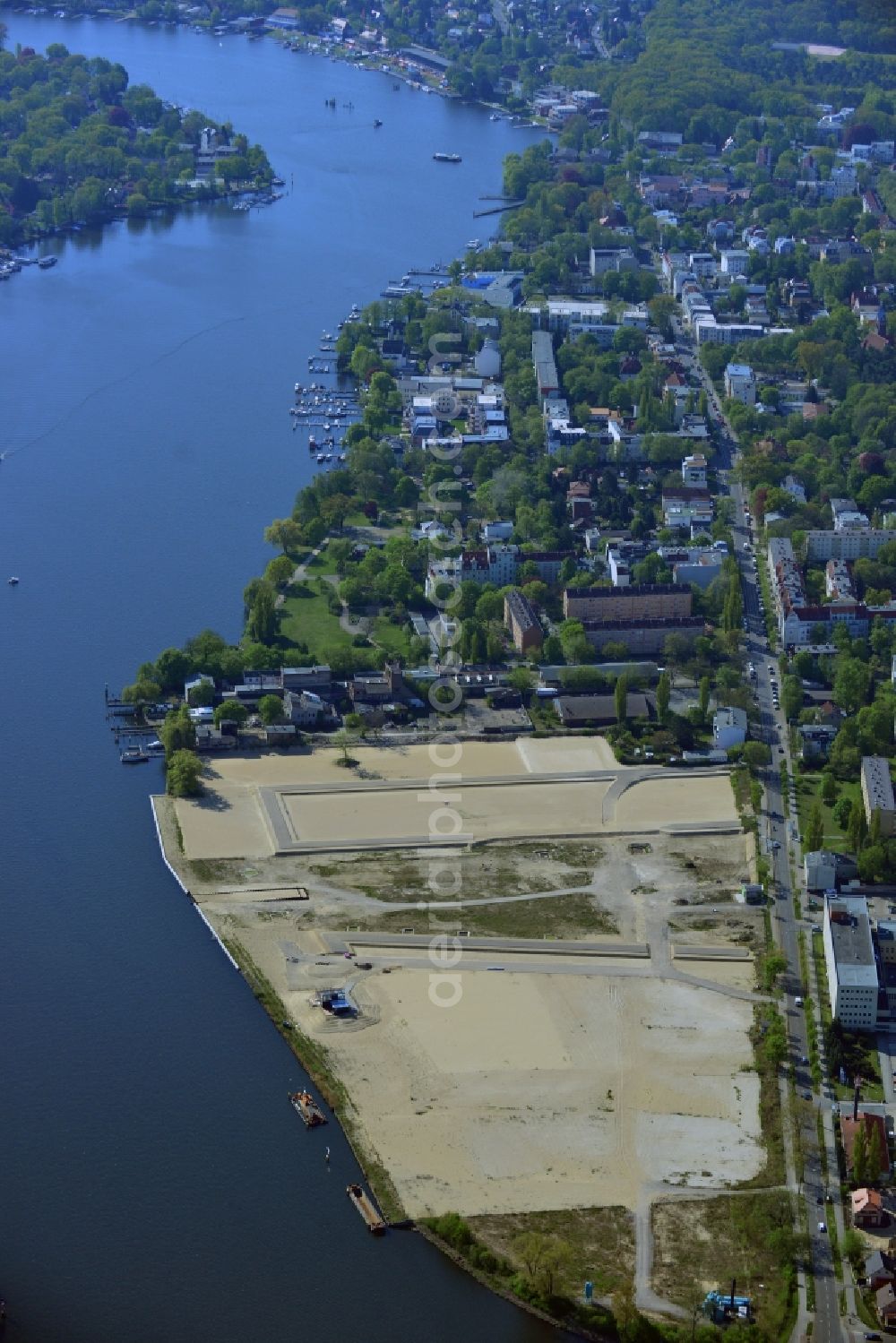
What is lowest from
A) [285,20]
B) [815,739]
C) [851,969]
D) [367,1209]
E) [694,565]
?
[367,1209]

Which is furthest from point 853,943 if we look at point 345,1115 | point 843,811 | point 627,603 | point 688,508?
point 688,508

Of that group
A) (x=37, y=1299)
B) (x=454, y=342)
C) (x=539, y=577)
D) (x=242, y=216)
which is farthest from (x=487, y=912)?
(x=242, y=216)

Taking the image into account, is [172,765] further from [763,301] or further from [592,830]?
[763,301]

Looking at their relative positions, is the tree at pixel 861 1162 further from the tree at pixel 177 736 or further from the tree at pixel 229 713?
the tree at pixel 229 713

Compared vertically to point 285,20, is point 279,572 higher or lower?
lower

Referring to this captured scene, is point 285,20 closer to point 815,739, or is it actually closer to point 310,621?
point 310,621

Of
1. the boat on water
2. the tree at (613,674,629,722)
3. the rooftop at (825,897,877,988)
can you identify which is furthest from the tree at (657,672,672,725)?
the boat on water

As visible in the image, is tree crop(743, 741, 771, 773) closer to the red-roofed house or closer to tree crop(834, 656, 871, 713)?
tree crop(834, 656, 871, 713)

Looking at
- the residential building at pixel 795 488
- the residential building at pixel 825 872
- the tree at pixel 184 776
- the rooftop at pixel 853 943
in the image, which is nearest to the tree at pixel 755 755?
the residential building at pixel 825 872
